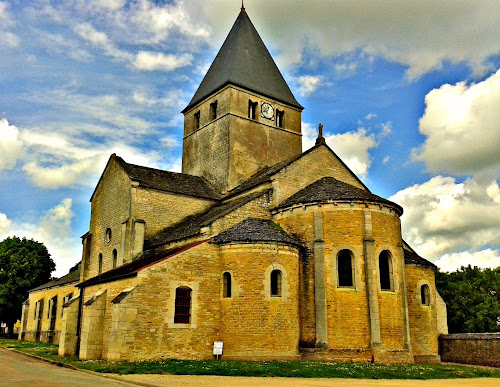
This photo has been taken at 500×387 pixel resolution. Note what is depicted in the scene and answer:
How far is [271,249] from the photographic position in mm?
23828

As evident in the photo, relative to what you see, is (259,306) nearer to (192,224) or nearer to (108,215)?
(192,224)

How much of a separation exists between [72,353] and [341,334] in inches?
566

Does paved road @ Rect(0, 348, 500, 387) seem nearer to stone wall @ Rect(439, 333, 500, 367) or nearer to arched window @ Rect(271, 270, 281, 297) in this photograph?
arched window @ Rect(271, 270, 281, 297)

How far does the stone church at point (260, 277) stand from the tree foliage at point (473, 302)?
17389 mm

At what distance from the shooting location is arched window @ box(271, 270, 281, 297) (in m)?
23.6

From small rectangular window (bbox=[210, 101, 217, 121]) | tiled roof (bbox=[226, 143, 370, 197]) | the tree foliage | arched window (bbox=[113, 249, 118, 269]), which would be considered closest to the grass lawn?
arched window (bbox=[113, 249, 118, 269])

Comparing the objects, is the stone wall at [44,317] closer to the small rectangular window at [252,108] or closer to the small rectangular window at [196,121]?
the small rectangular window at [196,121]

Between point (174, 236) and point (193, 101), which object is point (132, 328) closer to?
point (174, 236)

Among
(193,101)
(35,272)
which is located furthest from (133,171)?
(35,272)

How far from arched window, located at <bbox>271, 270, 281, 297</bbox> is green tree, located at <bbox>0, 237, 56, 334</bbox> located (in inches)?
1649

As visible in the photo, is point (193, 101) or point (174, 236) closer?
point (174, 236)

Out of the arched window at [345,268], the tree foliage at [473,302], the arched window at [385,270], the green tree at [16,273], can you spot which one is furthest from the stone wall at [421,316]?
the green tree at [16,273]

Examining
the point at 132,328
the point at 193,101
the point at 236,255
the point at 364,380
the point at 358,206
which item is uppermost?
the point at 193,101

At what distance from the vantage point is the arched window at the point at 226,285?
23625 millimetres
